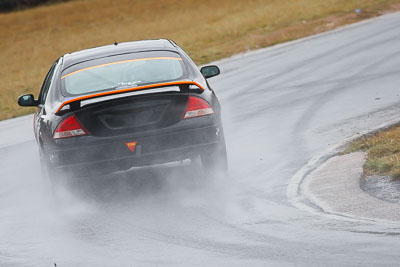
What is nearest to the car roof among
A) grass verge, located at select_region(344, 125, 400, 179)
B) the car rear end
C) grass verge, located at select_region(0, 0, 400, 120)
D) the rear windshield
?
the rear windshield

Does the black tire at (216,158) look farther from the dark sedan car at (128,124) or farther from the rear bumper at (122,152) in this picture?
the rear bumper at (122,152)

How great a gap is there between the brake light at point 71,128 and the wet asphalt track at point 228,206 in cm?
75

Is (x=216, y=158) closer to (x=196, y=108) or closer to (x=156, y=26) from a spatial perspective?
(x=196, y=108)

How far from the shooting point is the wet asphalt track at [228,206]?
22.7 feet

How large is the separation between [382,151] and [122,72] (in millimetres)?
2873

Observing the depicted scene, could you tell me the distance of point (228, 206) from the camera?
8.66m

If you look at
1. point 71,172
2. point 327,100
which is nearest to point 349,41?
point 327,100

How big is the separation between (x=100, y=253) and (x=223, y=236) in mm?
983

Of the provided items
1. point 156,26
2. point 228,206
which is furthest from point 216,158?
point 156,26

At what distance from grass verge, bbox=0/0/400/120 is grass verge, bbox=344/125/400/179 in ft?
32.9

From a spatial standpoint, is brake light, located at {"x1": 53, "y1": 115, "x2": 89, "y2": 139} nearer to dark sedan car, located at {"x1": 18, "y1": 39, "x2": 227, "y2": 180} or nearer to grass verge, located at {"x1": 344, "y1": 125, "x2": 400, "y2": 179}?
dark sedan car, located at {"x1": 18, "y1": 39, "x2": 227, "y2": 180}

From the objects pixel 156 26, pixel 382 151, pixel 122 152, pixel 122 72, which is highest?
pixel 122 72

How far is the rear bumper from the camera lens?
8.85 metres

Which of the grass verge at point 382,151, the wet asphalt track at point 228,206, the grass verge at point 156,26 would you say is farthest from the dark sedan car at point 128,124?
the grass verge at point 156,26
